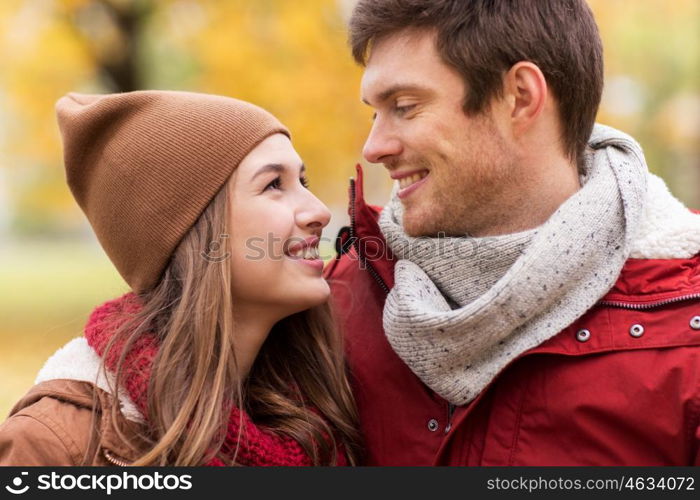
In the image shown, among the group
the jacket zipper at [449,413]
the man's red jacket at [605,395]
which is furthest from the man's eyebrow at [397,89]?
the jacket zipper at [449,413]

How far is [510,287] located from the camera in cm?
247

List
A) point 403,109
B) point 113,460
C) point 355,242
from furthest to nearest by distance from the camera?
point 355,242, point 403,109, point 113,460

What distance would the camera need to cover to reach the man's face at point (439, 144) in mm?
2811

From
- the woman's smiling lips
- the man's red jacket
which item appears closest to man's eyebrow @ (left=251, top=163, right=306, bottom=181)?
the woman's smiling lips

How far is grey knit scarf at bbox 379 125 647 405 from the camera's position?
97.3 inches

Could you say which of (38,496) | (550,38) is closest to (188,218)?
(38,496)

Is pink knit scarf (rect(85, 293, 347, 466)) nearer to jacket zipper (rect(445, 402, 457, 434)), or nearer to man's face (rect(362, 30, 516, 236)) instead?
jacket zipper (rect(445, 402, 457, 434))

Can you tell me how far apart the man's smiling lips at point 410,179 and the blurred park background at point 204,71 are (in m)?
2.35

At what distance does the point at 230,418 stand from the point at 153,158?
0.84 meters

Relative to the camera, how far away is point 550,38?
111 inches

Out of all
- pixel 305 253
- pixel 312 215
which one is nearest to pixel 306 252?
pixel 305 253

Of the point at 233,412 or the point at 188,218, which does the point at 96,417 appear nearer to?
the point at 233,412

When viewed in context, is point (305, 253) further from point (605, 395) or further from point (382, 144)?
point (605, 395)

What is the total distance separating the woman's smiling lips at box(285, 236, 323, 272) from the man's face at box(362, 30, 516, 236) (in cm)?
32
